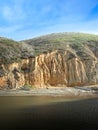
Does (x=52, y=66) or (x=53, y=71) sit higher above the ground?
(x=52, y=66)

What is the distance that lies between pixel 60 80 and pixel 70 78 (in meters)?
2.90

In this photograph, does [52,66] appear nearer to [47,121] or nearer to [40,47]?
[40,47]

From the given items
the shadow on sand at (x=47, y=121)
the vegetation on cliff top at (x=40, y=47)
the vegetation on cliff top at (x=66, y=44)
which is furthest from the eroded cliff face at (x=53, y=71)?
the shadow on sand at (x=47, y=121)

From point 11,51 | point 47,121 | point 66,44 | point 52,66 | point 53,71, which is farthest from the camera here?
point 66,44

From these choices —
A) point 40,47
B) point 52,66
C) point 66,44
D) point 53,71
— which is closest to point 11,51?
point 40,47

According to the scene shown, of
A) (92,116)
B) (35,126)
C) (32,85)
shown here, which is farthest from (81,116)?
(32,85)

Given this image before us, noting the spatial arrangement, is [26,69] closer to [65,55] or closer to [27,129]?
[65,55]

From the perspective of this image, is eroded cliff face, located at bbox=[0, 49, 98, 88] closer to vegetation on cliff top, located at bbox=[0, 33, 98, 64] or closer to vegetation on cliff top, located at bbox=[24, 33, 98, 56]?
vegetation on cliff top, located at bbox=[0, 33, 98, 64]

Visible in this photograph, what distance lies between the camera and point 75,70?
71.9 metres

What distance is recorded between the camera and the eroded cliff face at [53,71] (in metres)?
62.9

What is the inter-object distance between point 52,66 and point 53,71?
1499 mm

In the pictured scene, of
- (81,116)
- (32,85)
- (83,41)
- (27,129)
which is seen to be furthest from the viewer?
(83,41)

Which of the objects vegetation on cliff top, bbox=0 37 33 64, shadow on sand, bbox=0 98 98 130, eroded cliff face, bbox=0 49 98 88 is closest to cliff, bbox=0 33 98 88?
eroded cliff face, bbox=0 49 98 88

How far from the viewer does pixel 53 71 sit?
7006cm
